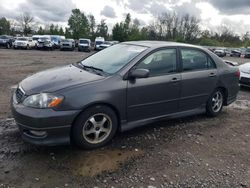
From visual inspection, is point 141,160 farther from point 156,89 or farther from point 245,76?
point 245,76

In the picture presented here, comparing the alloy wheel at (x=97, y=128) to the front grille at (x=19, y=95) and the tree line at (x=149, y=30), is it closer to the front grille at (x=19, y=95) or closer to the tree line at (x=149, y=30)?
the front grille at (x=19, y=95)

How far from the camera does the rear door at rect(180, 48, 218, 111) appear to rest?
4676 millimetres

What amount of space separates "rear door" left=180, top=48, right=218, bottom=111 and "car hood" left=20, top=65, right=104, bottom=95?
67.8 inches

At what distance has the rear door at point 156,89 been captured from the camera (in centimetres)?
401

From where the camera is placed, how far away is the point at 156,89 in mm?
4219

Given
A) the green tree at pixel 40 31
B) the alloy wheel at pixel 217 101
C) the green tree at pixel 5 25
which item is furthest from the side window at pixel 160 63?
the green tree at pixel 40 31

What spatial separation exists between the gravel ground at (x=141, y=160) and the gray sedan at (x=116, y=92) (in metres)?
0.26

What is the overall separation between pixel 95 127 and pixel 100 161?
0.52m

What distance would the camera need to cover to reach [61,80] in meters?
3.68

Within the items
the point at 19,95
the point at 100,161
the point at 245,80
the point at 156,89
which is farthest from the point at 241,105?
the point at 19,95

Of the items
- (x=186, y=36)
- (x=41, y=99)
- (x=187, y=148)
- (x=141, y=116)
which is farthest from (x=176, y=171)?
(x=186, y=36)

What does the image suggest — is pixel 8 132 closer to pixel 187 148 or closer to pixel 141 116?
pixel 141 116

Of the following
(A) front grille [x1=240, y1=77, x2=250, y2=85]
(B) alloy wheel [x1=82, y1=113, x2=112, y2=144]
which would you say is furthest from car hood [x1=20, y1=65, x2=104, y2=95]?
(A) front grille [x1=240, y1=77, x2=250, y2=85]

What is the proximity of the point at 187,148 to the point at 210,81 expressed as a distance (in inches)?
68.5
